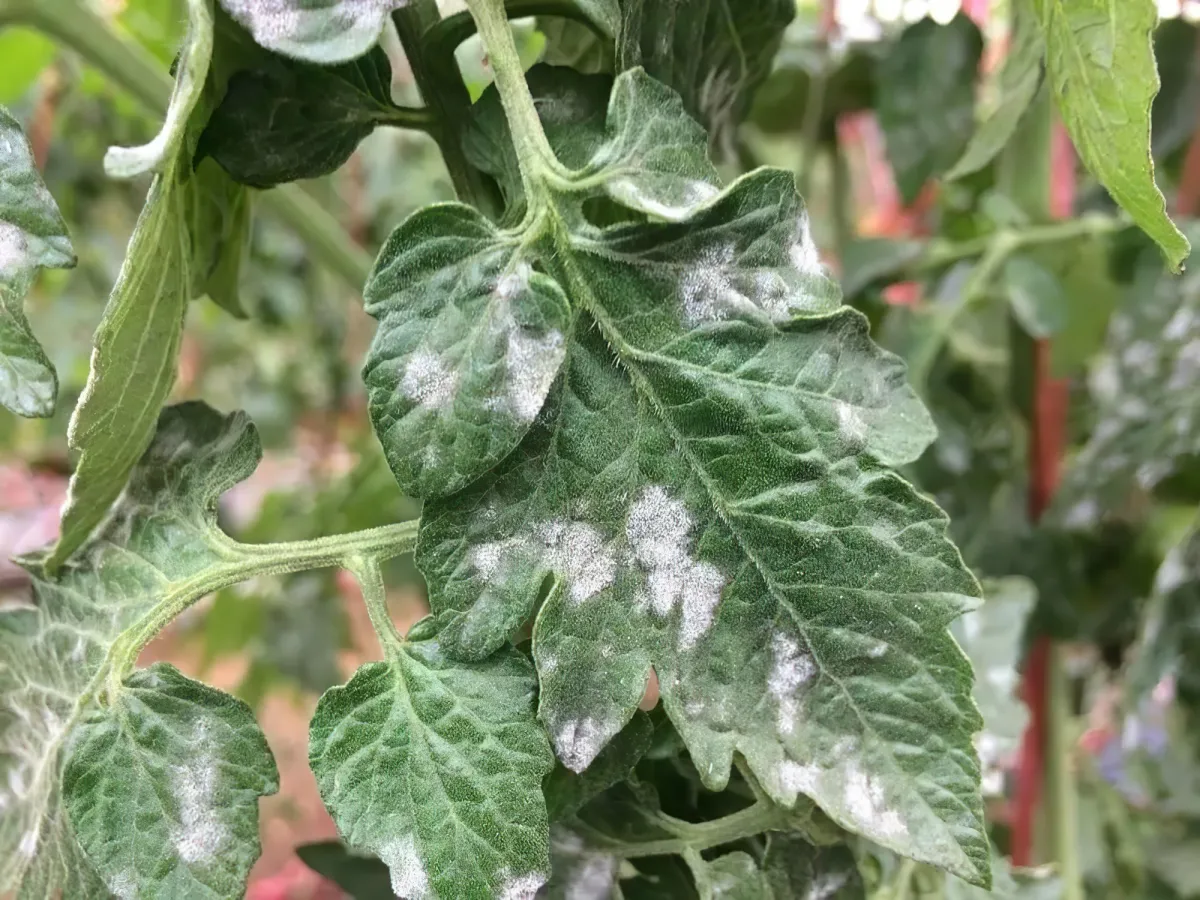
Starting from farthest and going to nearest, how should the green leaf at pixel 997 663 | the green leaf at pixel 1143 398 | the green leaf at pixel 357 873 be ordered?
1. the green leaf at pixel 1143 398
2. the green leaf at pixel 997 663
3. the green leaf at pixel 357 873

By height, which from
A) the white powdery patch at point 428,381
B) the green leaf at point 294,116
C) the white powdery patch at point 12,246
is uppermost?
the green leaf at point 294,116

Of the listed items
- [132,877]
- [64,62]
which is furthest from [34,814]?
[64,62]

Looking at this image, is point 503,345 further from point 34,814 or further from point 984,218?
point 984,218

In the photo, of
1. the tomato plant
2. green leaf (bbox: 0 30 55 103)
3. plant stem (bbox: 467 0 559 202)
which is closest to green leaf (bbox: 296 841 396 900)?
the tomato plant

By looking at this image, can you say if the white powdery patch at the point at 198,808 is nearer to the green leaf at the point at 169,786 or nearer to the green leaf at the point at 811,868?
the green leaf at the point at 169,786

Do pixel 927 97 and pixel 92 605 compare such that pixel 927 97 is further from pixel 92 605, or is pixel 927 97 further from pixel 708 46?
pixel 92 605

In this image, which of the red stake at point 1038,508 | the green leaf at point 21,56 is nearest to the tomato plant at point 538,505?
the red stake at point 1038,508
